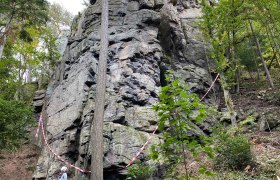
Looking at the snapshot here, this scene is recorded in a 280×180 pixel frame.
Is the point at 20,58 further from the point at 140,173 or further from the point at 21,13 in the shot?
the point at 140,173

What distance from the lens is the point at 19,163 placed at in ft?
38.1

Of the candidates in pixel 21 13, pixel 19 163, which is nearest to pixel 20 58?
pixel 21 13

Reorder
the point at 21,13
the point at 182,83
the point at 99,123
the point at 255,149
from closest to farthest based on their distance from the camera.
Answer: the point at 182,83 → the point at 99,123 → the point at 255,149 → the point at 21,13

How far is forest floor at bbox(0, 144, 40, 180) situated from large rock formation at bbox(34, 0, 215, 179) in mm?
1632

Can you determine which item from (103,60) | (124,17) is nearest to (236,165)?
(103,60)

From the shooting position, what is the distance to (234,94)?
1581 cm

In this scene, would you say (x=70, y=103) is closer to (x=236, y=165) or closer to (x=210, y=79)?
(x=236, y=165)

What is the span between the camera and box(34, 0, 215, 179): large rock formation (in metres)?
8.94

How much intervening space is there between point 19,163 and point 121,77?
6.35 metres

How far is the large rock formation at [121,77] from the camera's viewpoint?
894cm

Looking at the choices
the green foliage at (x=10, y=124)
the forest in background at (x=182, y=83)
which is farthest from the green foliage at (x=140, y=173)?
the green foliage at (x=10, y=124)

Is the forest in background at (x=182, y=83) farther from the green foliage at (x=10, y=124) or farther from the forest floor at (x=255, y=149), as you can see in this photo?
the forest floor at (x=255, y=149)

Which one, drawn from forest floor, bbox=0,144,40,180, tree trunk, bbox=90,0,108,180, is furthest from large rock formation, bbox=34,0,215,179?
forest floor, bbox=0,144,40,180

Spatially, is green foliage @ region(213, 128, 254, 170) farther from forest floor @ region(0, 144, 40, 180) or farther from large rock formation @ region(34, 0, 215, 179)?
forest floor @ region(0, 144, 40, 180)
